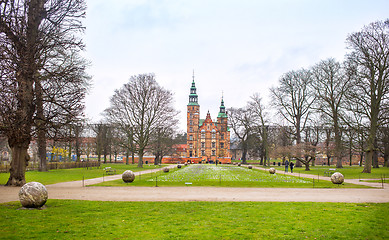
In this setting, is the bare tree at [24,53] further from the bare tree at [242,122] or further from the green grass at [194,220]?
the bare tree at [242,122]

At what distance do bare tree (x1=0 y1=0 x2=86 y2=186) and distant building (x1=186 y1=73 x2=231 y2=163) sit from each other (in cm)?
8093

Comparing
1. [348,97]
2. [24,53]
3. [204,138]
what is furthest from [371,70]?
[204,138]

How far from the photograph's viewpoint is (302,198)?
17062 millimetres

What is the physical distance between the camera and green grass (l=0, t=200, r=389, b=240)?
909 cm

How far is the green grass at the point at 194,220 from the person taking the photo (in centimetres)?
909

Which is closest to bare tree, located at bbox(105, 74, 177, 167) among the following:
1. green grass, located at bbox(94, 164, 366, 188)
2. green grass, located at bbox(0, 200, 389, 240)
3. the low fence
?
the low fence

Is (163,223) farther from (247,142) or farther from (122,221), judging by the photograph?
(247,142)

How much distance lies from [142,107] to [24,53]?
1313 inches

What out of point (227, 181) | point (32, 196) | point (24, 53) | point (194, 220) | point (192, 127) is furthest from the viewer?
point (192, 127)

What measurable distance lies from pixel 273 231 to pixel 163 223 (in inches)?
143

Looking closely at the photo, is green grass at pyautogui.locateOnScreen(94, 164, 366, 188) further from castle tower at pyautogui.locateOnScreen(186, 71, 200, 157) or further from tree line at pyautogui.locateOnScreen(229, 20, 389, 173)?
castle tower at pyautogui.locateOnScreen(186, 71, 200, 157)

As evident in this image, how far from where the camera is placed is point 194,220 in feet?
36.0

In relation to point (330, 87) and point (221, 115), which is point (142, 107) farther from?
point (221, 115)

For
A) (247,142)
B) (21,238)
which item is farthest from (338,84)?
(21,238)
